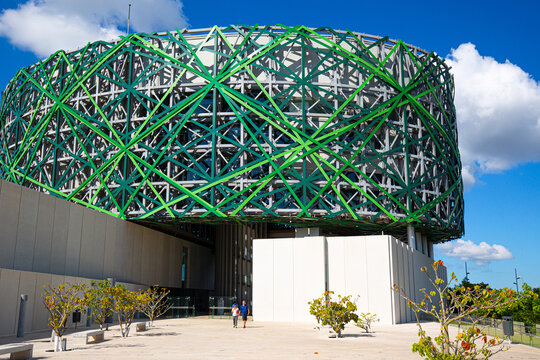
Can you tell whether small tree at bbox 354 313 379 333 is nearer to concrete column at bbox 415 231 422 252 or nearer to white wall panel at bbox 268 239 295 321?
white wall panel at bbox 268 239 295 321

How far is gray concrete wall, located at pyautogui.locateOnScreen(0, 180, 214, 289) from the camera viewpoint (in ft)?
92.2

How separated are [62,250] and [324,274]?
15.3 m

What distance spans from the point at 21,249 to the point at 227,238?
2709 cm

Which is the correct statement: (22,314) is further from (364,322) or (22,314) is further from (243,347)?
(364,322)

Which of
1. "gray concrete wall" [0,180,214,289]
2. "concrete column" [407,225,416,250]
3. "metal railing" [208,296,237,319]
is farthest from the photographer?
"concrete column" [407,225,416,250]

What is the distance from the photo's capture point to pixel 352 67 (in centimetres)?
4141

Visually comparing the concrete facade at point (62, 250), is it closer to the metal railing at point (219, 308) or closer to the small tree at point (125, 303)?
the small tree at point (125, 303)

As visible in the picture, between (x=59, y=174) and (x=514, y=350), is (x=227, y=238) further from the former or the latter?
(x=514, y=350)

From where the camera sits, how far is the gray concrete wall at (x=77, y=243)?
92.2 feet

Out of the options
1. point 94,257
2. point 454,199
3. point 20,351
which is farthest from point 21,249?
point 454,199

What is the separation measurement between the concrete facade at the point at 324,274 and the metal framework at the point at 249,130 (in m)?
3.62

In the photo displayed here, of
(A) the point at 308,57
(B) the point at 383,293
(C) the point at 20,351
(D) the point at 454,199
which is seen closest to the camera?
(C) the point at 20,351

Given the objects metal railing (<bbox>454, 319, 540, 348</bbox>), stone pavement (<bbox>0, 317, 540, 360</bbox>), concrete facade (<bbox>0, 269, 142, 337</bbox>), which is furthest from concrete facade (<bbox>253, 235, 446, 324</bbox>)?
concrete facade (<bbox>0, 269, 142, 337</bbox>)

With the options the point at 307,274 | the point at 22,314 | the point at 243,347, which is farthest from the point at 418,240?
the point at 22,314
